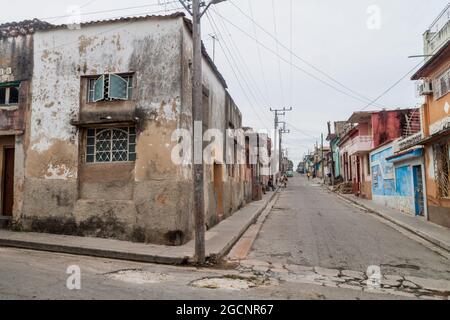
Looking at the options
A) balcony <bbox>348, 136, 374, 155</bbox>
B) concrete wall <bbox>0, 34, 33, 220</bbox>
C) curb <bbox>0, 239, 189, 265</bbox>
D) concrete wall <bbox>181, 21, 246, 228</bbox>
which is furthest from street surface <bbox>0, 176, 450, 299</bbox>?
balcony <bbox>348, 136, 374, 155</bbox>

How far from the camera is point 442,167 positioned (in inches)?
487

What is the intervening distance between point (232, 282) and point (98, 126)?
236 inches

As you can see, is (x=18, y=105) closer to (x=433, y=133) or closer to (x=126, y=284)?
(x=126, y=284)

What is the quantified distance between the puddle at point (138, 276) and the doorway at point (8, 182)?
20.9 feet

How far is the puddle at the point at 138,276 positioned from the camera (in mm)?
5930

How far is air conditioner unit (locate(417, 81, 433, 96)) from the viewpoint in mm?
12945

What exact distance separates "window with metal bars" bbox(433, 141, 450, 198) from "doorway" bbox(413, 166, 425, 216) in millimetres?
2430

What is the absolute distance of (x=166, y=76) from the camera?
9.20 m

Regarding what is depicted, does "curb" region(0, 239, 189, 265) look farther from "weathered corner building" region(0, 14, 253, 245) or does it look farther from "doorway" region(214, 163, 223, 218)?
"doorway" region(214, 163, 223, 218)

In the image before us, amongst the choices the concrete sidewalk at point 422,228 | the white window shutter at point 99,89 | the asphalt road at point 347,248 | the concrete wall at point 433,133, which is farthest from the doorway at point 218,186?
the concrete wall at point 433,133
